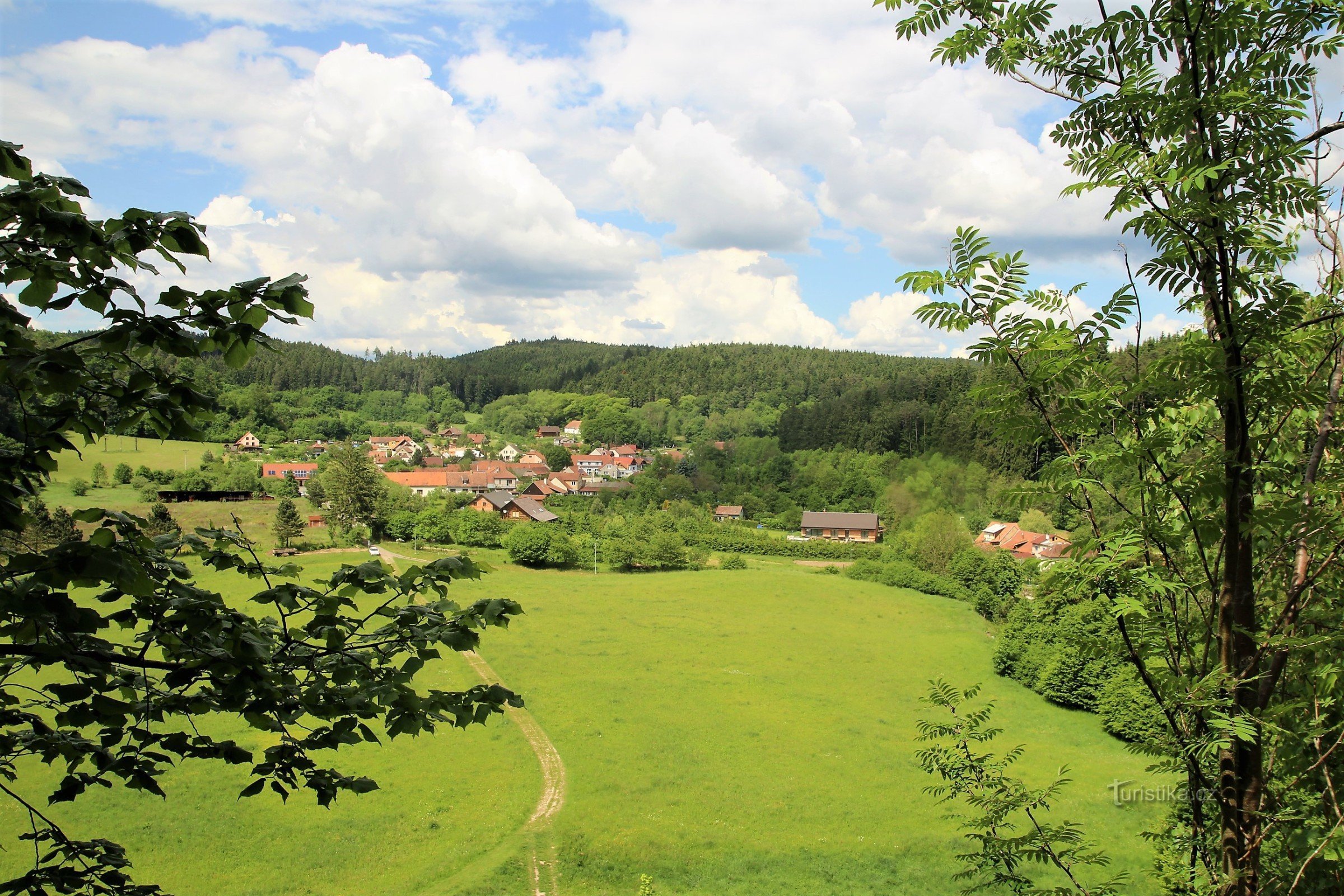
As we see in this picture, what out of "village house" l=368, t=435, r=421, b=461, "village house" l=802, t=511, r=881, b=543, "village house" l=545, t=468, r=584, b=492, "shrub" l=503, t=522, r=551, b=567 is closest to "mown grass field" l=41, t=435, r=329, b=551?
"shrub" l=503, t=522, r=551, b=567

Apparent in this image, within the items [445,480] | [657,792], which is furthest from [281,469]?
[657,792]

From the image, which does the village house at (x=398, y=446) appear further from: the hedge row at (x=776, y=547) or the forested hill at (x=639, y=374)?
the hedge row at (x=776, y=547)

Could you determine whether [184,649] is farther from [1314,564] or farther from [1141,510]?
[1314,564]

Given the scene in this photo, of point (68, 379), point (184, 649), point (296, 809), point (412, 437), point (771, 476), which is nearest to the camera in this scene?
point (68, 379)

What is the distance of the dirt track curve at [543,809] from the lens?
51.9ft

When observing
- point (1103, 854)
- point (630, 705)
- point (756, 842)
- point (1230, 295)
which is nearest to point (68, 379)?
point (1230, 295)

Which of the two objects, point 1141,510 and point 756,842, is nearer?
point 1141,510

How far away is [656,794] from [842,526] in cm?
5073

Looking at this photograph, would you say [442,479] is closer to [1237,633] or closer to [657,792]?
[657,792]

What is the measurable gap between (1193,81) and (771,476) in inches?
3212

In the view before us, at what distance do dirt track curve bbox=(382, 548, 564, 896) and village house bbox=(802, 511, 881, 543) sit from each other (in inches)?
1773

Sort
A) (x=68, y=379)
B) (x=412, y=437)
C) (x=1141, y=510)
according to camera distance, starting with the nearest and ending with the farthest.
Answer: (x=68, y=379), (x=1141, y=510), (x=412, y=437)

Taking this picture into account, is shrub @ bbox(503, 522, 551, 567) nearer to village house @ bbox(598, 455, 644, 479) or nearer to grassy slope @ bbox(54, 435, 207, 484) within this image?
grassy slope @ bbox(54, 435, 207, 484)

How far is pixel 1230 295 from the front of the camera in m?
2.87
